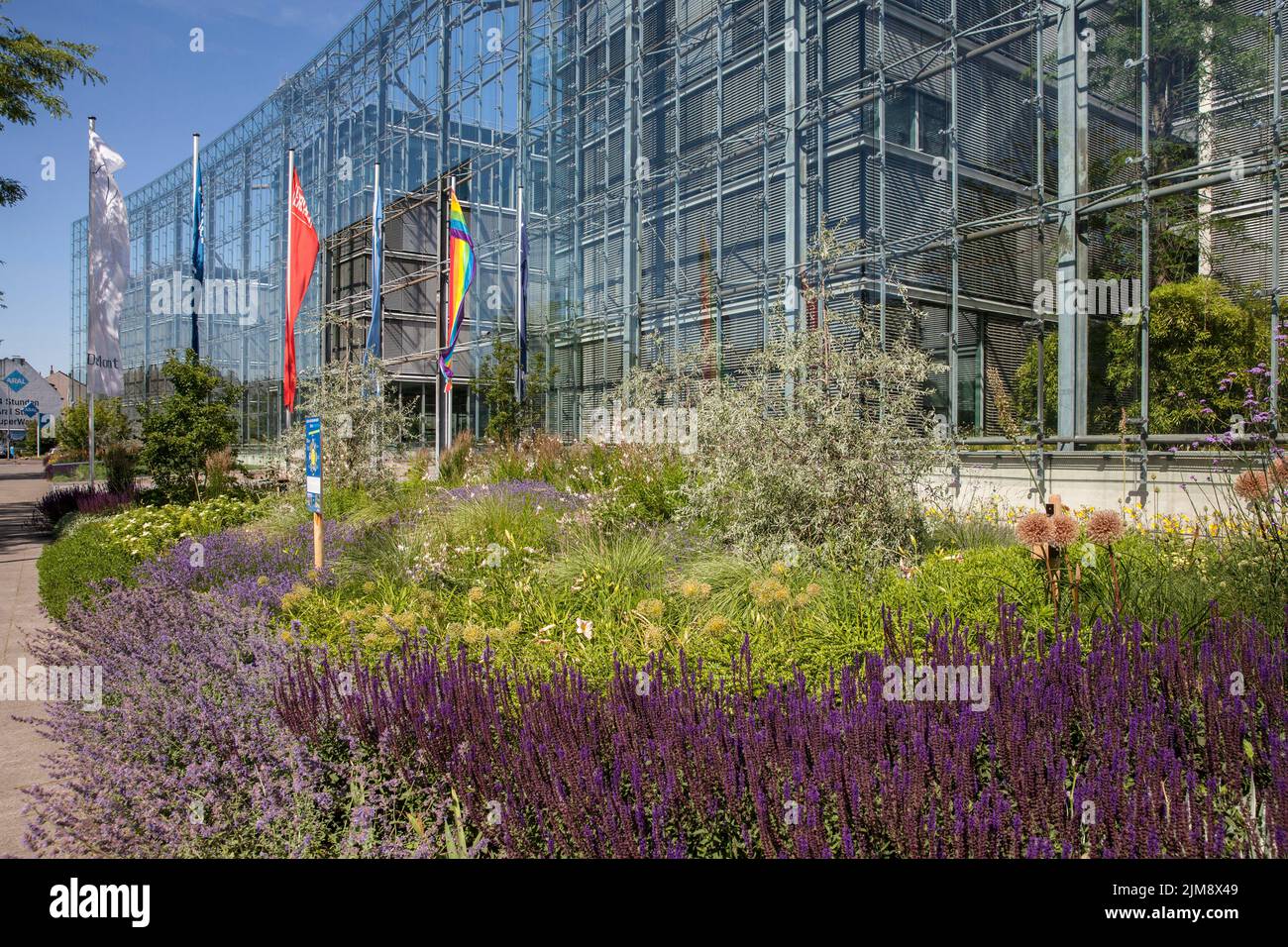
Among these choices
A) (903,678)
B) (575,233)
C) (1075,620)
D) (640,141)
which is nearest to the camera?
(903,678)

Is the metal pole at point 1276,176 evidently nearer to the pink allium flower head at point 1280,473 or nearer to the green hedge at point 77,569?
the pink allium flower head at point 1280,473

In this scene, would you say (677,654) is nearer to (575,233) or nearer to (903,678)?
(903,678)

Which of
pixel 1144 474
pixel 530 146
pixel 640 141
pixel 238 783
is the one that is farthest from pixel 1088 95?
pixel 530 146

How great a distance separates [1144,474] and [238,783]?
989 centimetres

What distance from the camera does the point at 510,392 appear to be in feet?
65.8

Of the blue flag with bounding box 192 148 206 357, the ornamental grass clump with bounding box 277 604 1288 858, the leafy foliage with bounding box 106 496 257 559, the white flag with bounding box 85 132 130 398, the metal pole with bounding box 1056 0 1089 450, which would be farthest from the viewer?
the white flag with bounding box 85 132 130 398

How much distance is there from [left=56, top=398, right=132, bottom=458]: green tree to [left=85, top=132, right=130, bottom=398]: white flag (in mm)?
20879

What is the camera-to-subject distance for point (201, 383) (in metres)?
12.5

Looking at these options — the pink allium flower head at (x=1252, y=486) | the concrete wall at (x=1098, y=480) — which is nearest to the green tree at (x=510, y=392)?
the concrete wall at (x=1098, y=480)

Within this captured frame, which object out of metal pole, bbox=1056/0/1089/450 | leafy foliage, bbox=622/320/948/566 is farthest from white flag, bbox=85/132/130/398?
metal pole, bbox=1056/0/1089/450

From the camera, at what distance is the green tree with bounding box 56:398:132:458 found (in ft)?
113

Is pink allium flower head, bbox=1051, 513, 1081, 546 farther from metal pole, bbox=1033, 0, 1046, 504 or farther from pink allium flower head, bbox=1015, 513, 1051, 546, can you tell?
metal pole, bbox=1033, 0, 1046, 504

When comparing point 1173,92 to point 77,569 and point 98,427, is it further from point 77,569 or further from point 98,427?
point 98,427

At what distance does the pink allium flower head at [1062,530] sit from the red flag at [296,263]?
10.9 m
